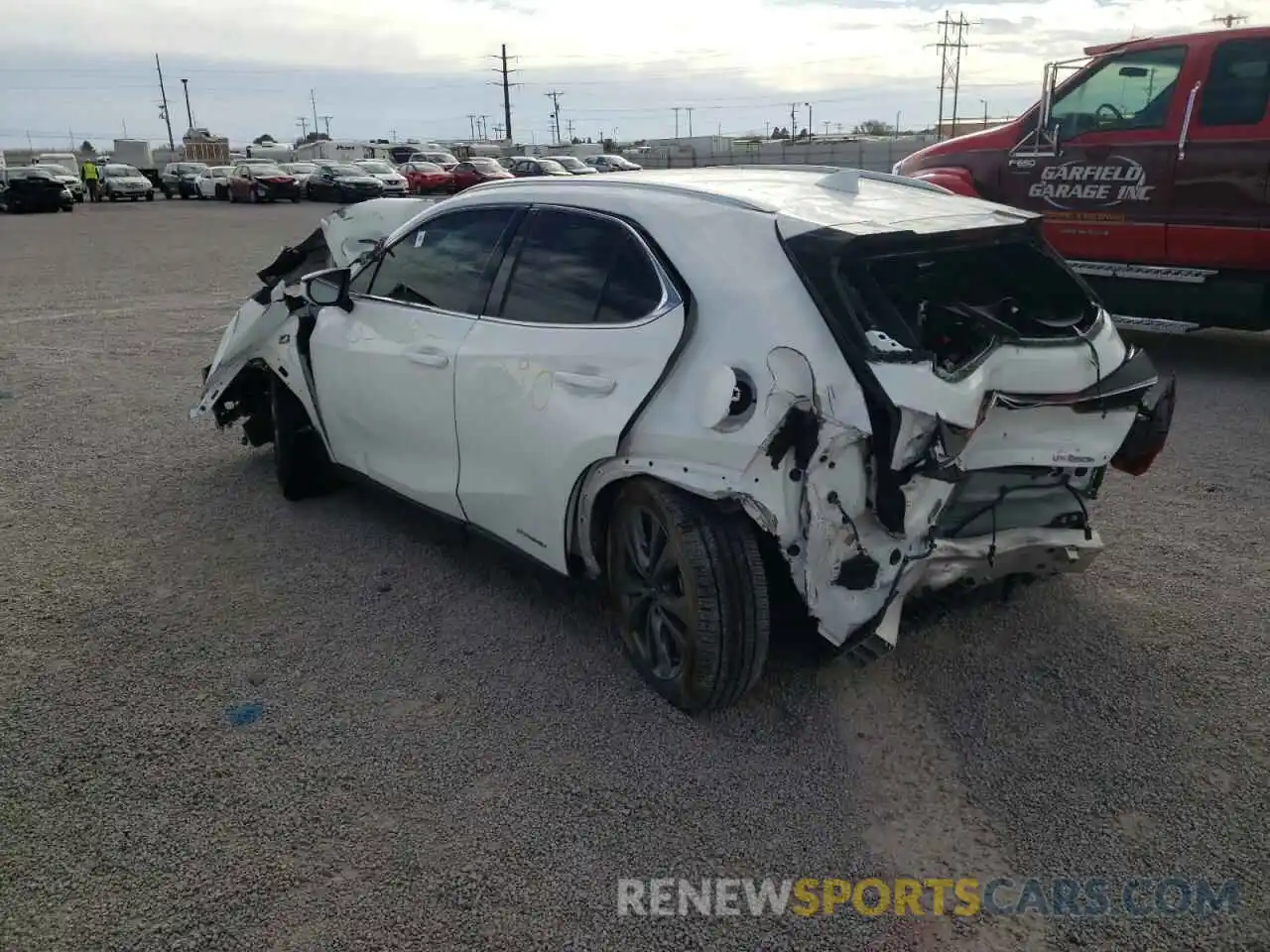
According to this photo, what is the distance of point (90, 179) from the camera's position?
41906 millimetres

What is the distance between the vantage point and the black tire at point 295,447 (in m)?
5.18

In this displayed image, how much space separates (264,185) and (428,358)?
38469 mm

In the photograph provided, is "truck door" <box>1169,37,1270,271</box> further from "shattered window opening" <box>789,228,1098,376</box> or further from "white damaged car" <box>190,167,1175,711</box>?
"shattered window opening" <box>789,228,1098,376</box>

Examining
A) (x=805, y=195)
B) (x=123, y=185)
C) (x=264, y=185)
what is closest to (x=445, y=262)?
(x=805, y=195)

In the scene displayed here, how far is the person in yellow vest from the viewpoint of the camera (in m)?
41.5

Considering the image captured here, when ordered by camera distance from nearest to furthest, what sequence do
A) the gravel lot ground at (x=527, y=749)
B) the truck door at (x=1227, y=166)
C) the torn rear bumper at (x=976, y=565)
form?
the gravel lot ground at (x=527, y=749) → the torn rear bumper at (x=976, y=565) → the truck door at (x=1227, y=166)

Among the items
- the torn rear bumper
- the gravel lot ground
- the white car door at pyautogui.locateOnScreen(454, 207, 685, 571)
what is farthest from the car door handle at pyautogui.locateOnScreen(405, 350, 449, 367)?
the torn rear bumper

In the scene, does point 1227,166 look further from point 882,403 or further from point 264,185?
point 264,185

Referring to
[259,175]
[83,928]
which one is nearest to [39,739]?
[83,928]

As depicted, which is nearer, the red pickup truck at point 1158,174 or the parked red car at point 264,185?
the red pickup truck at point 1158,174

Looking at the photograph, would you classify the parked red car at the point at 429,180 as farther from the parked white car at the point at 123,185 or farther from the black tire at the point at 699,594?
the black tire at the point at 699,594

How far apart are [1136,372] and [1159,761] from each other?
49.8 inches

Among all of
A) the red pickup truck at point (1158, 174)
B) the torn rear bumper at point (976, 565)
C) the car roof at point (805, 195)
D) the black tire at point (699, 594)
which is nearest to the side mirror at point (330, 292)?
the car roof at point (805, 195)

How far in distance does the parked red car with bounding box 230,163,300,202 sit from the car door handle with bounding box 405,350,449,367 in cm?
3812
